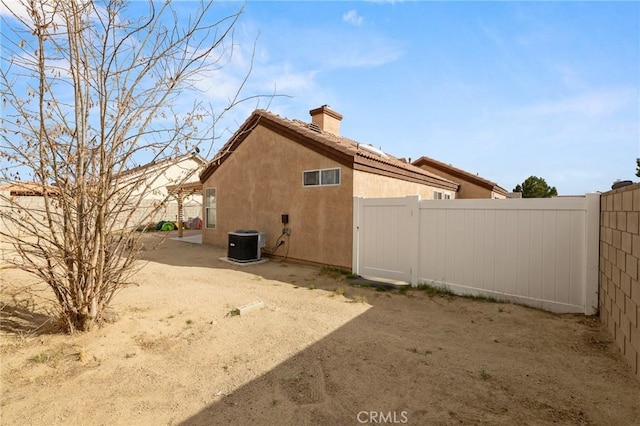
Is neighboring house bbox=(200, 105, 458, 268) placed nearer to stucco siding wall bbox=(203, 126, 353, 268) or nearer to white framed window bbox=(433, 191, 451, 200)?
stucco siding wall bbox=(203, 126, 353, 268)

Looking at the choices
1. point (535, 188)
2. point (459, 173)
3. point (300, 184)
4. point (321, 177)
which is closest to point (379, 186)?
point (321, 177)

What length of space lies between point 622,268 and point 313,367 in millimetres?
3532

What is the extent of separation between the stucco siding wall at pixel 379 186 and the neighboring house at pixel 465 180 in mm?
7030

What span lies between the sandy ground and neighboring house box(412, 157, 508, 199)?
13.5m

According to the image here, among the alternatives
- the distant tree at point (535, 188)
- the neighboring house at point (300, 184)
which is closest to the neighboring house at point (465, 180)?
the neighboring house at point (300, 184)

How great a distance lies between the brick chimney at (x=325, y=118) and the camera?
473 inches

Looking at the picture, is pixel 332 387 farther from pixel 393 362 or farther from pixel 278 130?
pixel 278 130

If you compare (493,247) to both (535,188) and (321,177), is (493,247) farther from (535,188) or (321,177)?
(535,188)

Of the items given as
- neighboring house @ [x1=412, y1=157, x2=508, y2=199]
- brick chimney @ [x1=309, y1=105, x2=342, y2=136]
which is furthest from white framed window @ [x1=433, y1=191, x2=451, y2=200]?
brick chimney @ [x1=309, y1=105, x2=342, y2=136]

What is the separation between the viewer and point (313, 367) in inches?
124

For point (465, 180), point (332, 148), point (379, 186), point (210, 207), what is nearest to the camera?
point (332, 148)

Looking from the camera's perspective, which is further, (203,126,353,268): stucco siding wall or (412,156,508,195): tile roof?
(412,156,508,195): tile roof

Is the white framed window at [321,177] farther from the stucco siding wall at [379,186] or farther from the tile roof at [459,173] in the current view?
the tile roof at [459,173]

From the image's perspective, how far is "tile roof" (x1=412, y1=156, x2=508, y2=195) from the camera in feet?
55.5
